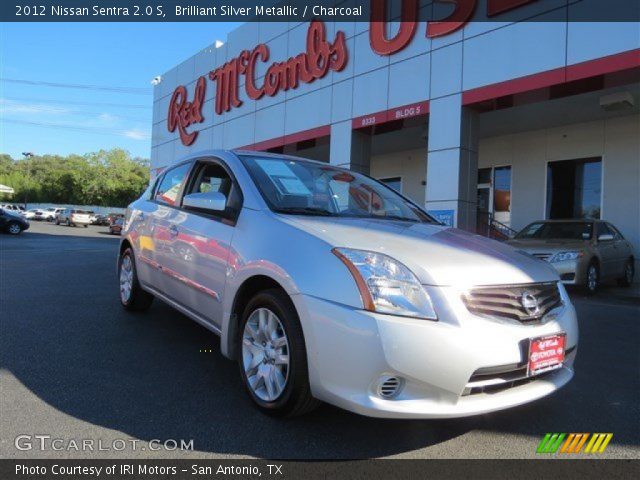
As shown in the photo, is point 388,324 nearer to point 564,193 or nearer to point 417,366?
point 417,366

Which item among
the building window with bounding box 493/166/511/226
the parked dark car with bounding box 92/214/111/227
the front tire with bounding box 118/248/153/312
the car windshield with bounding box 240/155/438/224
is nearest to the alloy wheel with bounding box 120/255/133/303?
the front tire with bounding box 118/248/153/312

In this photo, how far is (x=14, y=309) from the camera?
577 cm

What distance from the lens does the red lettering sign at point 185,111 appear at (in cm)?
2088

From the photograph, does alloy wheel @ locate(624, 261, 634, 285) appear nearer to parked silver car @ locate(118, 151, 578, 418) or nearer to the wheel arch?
parked silver car @ locate(118, 151, 578, 418)

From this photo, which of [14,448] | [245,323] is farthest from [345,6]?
[14,448]

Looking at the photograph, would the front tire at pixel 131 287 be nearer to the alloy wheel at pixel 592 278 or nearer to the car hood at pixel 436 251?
the car hood at pixel 436 251

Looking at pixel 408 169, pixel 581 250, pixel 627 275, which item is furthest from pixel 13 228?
pixel 627 275

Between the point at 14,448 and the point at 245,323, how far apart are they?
138 centimetres

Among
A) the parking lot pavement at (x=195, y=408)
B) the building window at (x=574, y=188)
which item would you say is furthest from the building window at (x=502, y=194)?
the parking lot pavement at (x=195, y=408)

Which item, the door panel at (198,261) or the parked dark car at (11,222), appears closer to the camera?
the door panel at (198,261)

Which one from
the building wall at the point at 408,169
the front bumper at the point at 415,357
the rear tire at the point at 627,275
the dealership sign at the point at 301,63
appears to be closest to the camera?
the front bumper at the point at 415,357

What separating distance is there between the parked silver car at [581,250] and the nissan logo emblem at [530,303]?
20.9ft

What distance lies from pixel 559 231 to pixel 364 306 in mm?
8930

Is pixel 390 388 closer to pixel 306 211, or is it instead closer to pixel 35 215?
pixel 306 211
